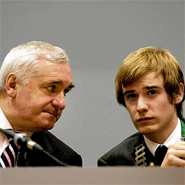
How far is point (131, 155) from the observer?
1746mm

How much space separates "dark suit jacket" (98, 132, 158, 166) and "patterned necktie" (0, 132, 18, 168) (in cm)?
48

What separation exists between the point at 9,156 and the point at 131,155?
2.01ft

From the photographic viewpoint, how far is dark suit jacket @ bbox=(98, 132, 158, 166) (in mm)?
1698

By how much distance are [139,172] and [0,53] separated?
1.67m

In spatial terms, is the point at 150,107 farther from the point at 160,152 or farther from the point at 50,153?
the point at 50,153

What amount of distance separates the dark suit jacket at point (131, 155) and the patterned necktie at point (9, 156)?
0.48 metres

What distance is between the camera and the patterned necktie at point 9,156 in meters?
1.49

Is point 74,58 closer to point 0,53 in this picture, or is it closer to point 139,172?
point 0,53

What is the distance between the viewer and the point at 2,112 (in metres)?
1.71

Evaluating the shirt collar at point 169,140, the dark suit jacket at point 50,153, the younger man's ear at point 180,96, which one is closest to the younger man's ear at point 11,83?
the dark suit jacket at point 50,153

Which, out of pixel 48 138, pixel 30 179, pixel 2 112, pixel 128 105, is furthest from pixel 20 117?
pixel 30 179

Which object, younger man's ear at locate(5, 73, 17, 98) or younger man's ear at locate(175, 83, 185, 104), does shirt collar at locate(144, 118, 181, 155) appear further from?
younger man's ear at locate(5, 73, 17, 98)

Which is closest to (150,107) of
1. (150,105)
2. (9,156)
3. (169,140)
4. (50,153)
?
(150,105)

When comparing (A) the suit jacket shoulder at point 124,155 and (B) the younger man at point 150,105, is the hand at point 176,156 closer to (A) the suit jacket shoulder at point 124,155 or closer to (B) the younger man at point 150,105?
(B) the younger man at point 150,105
